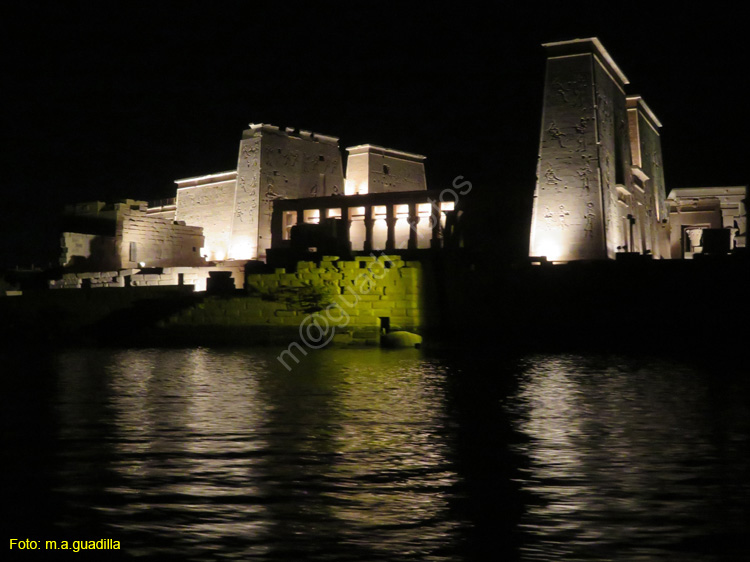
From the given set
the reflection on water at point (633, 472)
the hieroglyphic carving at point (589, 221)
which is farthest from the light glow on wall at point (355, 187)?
the reflection on water at point (633, 472)

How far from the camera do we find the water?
154 inches

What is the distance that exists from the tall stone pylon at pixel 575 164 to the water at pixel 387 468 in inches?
512

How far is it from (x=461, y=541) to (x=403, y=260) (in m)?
17.4

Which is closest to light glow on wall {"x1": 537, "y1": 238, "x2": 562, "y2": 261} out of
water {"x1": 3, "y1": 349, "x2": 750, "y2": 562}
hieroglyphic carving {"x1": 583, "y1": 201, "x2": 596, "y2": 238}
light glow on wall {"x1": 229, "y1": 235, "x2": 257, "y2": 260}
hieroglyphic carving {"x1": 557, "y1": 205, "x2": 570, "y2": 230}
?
hieroglyphic carving {"x1": 557, "y1": 205, "x2": 570, "y2": 230}

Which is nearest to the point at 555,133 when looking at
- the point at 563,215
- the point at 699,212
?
the point at 563,215

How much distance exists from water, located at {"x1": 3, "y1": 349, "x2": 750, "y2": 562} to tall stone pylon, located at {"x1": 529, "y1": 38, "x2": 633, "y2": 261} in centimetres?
1299

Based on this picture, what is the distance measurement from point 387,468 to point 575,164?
65.7 ft

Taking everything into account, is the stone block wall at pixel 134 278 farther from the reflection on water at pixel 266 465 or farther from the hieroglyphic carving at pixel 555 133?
the reflection on water at pixel 266 465

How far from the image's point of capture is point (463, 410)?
A: 336 inches

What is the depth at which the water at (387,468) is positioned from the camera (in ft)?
12.9

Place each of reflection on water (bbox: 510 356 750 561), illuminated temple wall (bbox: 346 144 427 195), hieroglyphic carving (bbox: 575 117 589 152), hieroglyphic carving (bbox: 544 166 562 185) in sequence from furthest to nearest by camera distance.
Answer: illuminated temple wall (bbox: 346 144 427 195) < hieroglyphic carving (bbox: 544 166 562 185) < hieroglyphic carving (bbox: 575 117 589 152) < reflection on water (bbox: 510 356 750 561)

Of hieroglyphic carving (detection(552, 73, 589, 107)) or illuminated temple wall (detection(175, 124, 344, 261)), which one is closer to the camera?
hieroglyphic carving (detection(552, 73, 589, 107))

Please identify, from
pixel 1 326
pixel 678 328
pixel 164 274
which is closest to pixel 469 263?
pixel 678 328

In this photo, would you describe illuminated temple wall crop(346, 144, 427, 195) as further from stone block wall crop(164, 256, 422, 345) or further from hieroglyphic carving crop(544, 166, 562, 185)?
stone block wall crop(164, 256, 422, 345)
